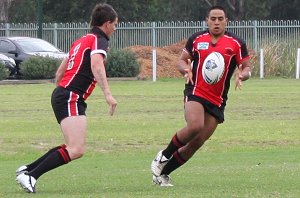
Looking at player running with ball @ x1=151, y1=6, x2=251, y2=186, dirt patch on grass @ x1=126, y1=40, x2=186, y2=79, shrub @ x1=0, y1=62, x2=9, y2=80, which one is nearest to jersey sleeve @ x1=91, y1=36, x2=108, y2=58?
player running with ball @ x1=151, y1=6, x2=251, y2=186

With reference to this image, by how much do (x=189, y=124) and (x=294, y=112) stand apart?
47.7 feet

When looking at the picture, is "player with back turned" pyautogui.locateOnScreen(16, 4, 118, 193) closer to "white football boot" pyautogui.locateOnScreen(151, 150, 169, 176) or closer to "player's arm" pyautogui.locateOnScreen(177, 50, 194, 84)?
"player's arm" pyautogui.locateOnScreen(177, 50, 194, 84)

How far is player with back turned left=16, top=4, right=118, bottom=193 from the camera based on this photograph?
34.2 ft

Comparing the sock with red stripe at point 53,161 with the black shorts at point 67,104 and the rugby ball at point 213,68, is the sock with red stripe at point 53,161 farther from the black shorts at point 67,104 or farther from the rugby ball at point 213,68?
the rugby ball at point 213,68

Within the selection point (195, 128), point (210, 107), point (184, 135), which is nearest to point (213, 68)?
point (210, 107)

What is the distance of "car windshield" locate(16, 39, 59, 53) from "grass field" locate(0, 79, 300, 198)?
585 cm

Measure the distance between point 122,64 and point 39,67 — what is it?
3443mm

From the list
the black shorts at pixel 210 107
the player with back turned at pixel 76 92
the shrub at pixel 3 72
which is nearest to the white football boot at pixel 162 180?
the black shorts at pixel 210 107

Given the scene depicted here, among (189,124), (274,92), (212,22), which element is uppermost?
(212,22)

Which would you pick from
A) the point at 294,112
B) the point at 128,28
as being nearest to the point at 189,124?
the point at 294,112

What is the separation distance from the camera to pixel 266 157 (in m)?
15.6

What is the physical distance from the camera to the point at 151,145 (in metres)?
18.5

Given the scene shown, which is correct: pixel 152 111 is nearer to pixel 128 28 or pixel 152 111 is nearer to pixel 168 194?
pixel 168 194

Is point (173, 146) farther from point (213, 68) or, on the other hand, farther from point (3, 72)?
point (3, 72)
